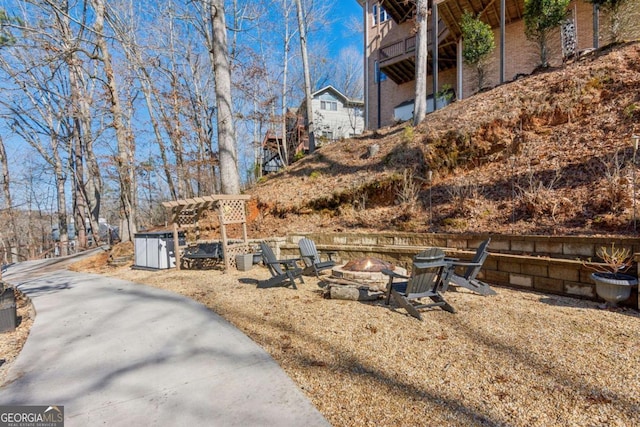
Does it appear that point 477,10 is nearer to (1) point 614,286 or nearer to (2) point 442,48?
(2) point 442,48

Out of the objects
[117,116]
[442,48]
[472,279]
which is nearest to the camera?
[472,279]

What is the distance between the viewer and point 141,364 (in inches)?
112

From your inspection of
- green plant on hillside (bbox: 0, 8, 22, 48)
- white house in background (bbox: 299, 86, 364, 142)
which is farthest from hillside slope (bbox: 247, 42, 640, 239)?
white house in background (bbox: 299, 86, 364, 142)

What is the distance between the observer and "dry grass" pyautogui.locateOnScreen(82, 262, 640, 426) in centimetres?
202

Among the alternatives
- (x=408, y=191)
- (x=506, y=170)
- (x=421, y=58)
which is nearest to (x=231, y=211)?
(x=408, y=191)

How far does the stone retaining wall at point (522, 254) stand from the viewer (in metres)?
4.09

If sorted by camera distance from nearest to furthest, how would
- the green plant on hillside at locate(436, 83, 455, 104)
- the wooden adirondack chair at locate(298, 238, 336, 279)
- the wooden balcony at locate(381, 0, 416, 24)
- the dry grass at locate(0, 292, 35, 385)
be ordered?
the dry grass at locate(0, 292, 35, 385)
the wooden adirondack chair at locate(298, 238, 336, 279)
the green plant on hillside at locate(436, 83, 455, 104)
the wooden balcony at locate(381, 0, 416, 24)

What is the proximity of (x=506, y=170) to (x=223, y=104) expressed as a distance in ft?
26.3

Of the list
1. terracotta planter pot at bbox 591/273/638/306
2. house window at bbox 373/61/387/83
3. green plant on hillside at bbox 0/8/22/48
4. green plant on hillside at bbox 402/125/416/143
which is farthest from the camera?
house window at bbox 373/61/387/83

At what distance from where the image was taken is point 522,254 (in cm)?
495

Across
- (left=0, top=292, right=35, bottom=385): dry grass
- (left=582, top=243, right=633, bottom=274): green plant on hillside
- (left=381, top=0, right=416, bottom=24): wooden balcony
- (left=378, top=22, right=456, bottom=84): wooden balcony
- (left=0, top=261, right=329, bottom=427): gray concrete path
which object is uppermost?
(left=381, top=0, right=416, bottom=24): wooden balcony

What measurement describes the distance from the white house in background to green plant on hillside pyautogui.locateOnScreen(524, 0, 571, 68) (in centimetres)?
1553

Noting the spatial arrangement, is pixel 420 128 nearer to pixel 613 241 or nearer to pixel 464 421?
pixel 613 241

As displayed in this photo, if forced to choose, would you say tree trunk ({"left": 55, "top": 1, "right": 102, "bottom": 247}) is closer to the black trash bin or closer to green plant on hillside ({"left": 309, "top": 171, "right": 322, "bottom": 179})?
green plant on hillside ({"left": 309, "top": 171, "right": 322, "bottom": 179})
